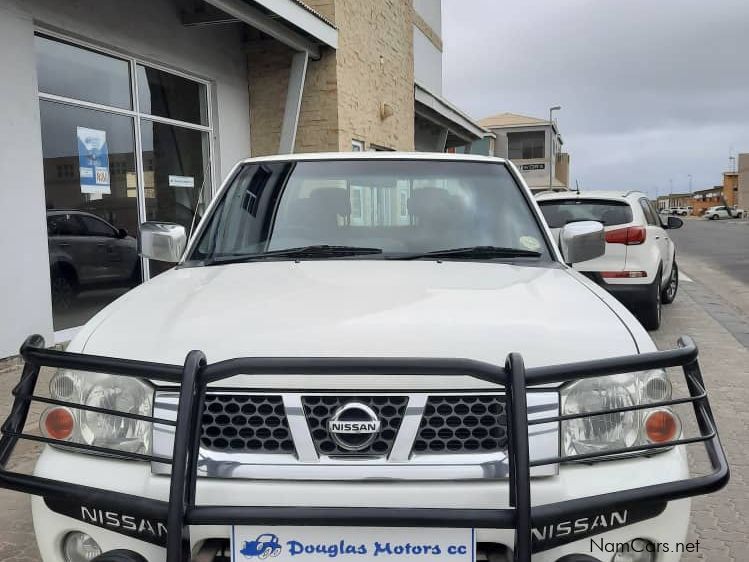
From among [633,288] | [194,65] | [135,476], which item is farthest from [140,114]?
[135,476]

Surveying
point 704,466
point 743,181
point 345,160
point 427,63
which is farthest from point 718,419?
point 743,181

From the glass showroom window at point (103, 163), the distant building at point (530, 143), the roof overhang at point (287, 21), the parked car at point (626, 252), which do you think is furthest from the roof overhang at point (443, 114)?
the distant building at point (530, 143)

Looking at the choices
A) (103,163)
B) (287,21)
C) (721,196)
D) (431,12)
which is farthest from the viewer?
(721,196)

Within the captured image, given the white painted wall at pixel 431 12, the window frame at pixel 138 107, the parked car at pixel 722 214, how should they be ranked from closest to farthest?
1. the window frame at pixel 138 107
2. the white painted wall at pixel 431 12
3. the parked car at pixel 722 214

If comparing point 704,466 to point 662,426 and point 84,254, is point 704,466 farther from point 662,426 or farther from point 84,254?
point 84,254

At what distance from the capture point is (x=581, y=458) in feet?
5.63

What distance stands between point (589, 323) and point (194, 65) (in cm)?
861

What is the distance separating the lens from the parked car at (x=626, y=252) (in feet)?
24.5

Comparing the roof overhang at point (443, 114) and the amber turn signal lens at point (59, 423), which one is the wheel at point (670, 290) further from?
the amber turn signal lens at point (59, 423)

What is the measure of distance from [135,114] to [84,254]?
196 cm

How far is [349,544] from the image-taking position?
168 cm

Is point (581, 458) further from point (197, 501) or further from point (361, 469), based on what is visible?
point (197, 501)

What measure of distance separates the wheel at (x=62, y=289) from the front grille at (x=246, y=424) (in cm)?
585

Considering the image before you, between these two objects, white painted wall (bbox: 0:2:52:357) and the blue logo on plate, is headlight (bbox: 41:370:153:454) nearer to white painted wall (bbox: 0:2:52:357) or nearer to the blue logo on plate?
the blue logo on plate
